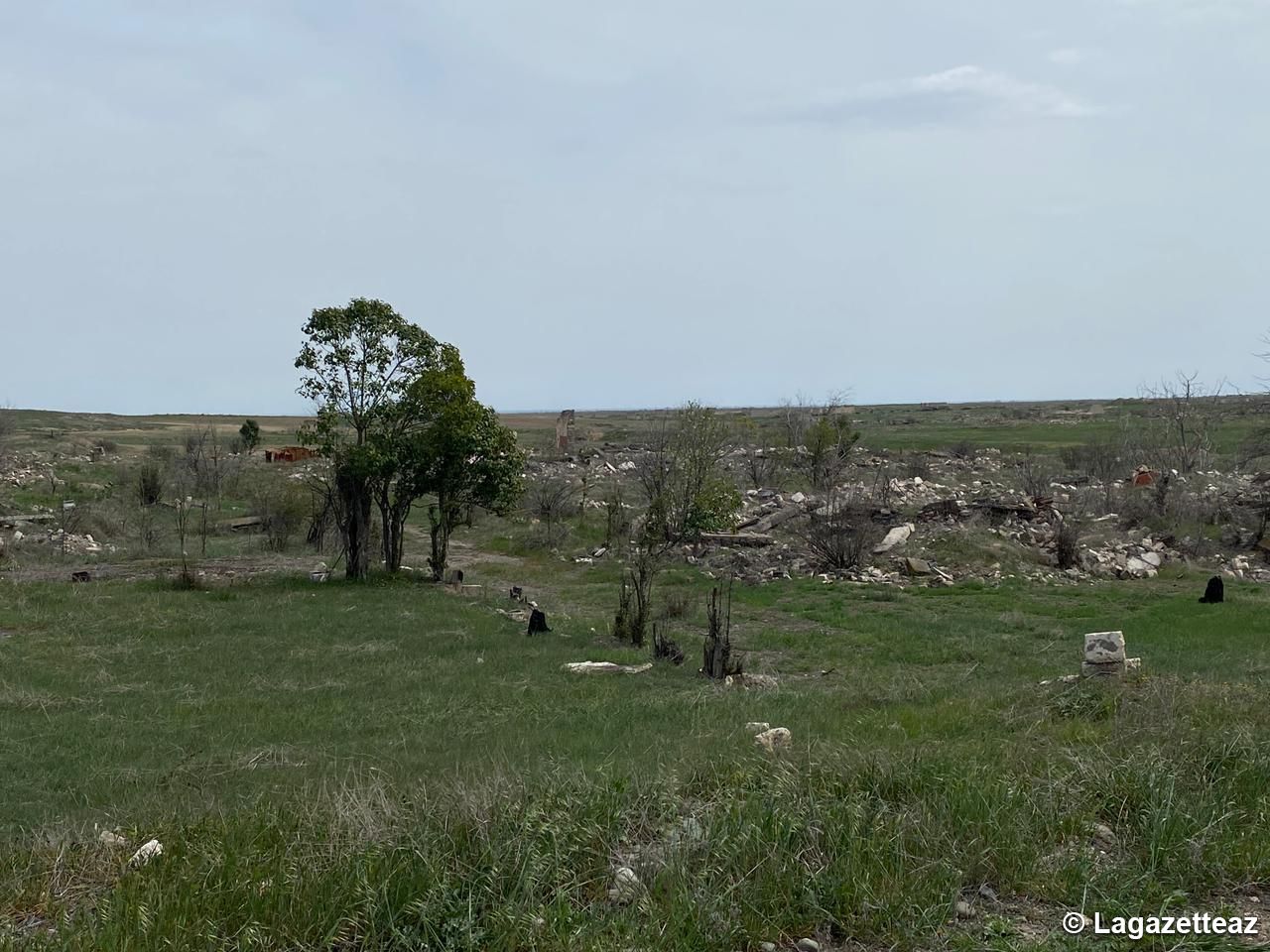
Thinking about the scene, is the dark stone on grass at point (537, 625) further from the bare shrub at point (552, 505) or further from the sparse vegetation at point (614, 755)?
the bare shrub at point (552, 505)

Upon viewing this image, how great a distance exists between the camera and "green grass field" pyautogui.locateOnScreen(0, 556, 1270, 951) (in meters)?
4.25

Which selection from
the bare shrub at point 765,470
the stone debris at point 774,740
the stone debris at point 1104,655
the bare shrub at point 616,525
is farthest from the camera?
the bare shrub at point 765,470

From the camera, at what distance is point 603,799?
17.6 feet

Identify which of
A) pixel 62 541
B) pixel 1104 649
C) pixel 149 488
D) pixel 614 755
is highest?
pixel 149 488

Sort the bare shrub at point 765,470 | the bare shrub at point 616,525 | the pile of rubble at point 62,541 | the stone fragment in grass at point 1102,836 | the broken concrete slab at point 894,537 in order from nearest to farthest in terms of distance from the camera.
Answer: the stone fragment in grass at point 1102,836 → the broken concrete slab at point 894,537 → the pile of rubble at point 62,541 → the bare shrub at point 616,525 → the bare shrub at point 765,470

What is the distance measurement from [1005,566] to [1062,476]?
1878 centimetres

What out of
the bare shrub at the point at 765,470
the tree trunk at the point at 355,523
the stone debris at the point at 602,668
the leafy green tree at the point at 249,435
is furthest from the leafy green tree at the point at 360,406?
the leafy green tree at the point at 249,435

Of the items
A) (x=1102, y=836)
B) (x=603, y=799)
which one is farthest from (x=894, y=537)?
(x=603, y=799)

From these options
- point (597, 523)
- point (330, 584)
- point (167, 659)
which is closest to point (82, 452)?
point (597, 523)

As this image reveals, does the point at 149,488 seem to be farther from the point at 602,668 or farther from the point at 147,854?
the point at 147,854

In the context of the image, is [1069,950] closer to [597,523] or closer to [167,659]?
[167,659]

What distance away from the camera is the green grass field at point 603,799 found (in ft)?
13.9

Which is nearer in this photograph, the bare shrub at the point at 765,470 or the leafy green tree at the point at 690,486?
the leafy green tree at the point at 690,486

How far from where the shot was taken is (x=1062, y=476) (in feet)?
135
